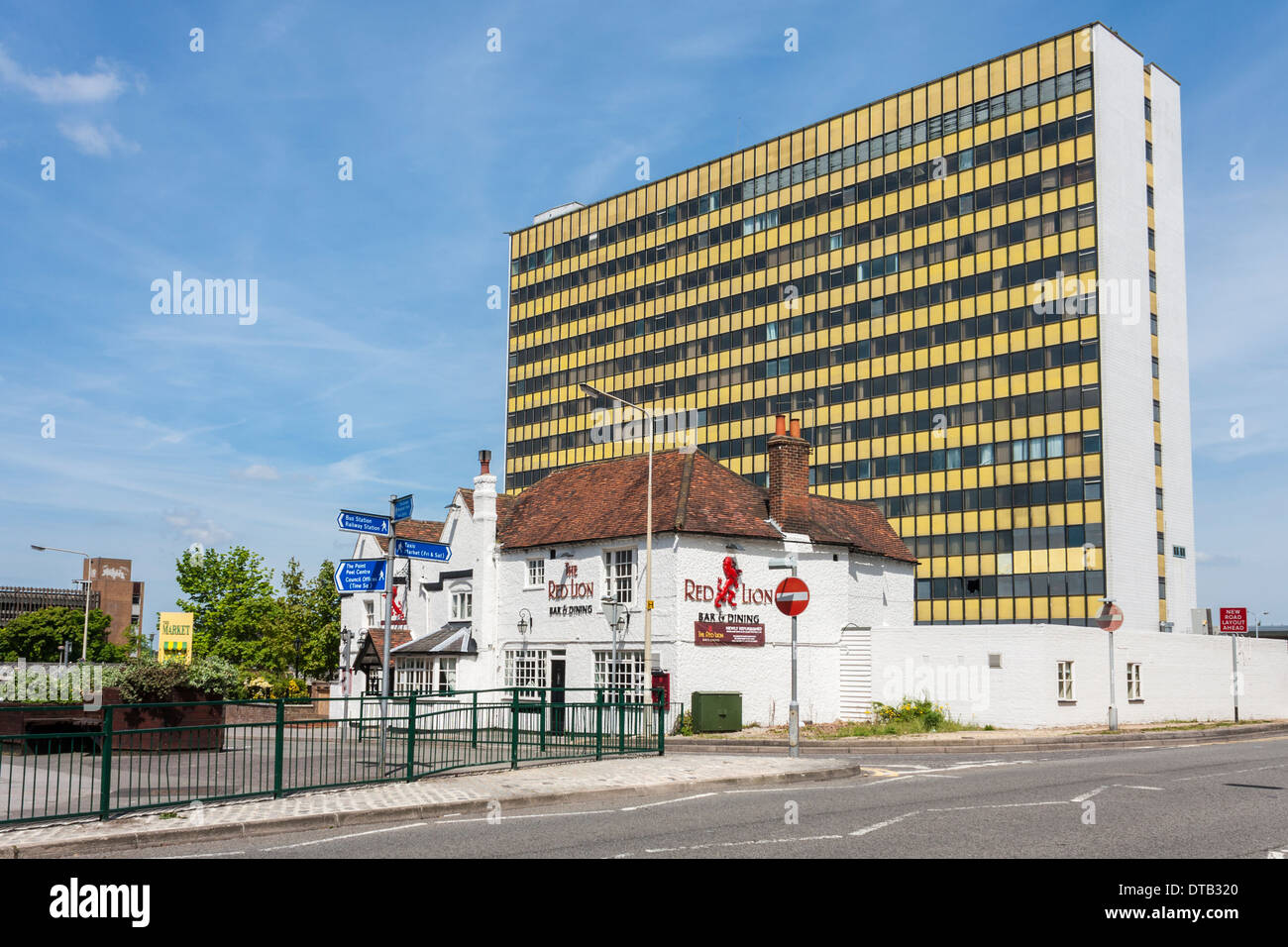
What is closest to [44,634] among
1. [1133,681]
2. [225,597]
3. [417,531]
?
[225,597]

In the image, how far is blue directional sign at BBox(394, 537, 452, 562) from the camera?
17.3 m

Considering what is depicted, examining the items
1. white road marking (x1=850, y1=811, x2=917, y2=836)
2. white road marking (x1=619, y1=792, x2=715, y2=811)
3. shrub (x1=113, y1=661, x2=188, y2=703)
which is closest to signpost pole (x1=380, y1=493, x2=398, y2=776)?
white road marking (x1=619, y1=792, x2=715, y2=811)

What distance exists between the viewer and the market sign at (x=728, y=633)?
34844 millimetres

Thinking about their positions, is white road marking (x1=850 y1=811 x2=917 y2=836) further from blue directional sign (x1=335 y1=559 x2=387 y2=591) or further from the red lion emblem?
the red lion emblem

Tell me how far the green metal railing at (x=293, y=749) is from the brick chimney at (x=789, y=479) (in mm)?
14406

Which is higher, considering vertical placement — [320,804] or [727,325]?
[727,325]

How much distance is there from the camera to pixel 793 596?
2158cm

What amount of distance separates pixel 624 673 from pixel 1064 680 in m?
13.5

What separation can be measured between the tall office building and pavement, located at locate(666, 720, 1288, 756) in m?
34.6

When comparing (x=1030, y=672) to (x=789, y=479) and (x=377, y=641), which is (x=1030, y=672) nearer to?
(x=789, y=479)
